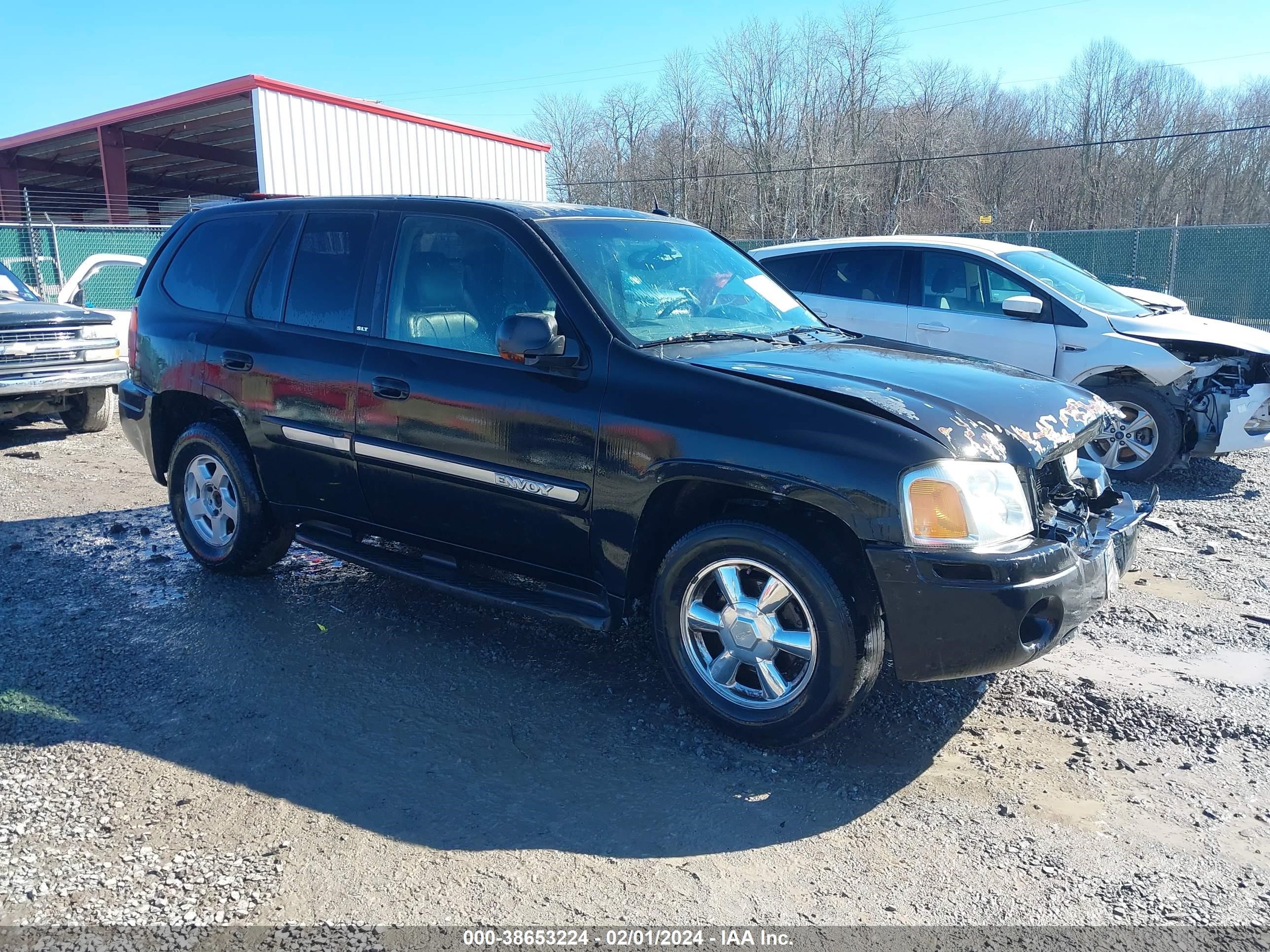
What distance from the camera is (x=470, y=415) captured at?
4.06 m

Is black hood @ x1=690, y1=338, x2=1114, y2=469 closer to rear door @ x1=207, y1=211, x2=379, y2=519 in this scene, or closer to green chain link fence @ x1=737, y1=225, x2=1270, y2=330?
rear door @ x1=207, y1=211, x2=379, y2=519

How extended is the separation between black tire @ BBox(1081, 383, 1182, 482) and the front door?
15.8 ft

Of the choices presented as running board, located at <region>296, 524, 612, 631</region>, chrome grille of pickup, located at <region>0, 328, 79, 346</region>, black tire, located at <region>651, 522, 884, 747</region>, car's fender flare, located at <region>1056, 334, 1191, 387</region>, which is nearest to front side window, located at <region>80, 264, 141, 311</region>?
chrome grille of pickup, located at <region>0, 328, 79, 346</region>

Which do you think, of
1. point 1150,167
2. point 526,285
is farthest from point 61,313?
point 1150,167

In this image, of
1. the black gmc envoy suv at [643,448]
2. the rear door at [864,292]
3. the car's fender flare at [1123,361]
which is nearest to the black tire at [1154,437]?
the car's fender flare at [1123,361]

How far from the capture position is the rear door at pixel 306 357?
179 inches

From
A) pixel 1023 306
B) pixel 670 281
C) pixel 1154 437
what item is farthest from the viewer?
pixel 1023 306

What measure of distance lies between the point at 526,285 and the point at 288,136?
1902 centimetres

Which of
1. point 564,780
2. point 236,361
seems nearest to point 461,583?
point 564,780

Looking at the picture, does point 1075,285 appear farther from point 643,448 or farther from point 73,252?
point 73,252

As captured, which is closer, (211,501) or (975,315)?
(211,501)

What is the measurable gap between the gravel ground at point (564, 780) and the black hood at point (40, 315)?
5.18 metres

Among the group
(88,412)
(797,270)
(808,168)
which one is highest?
(808,168)

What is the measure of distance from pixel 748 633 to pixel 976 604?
0.81 m
